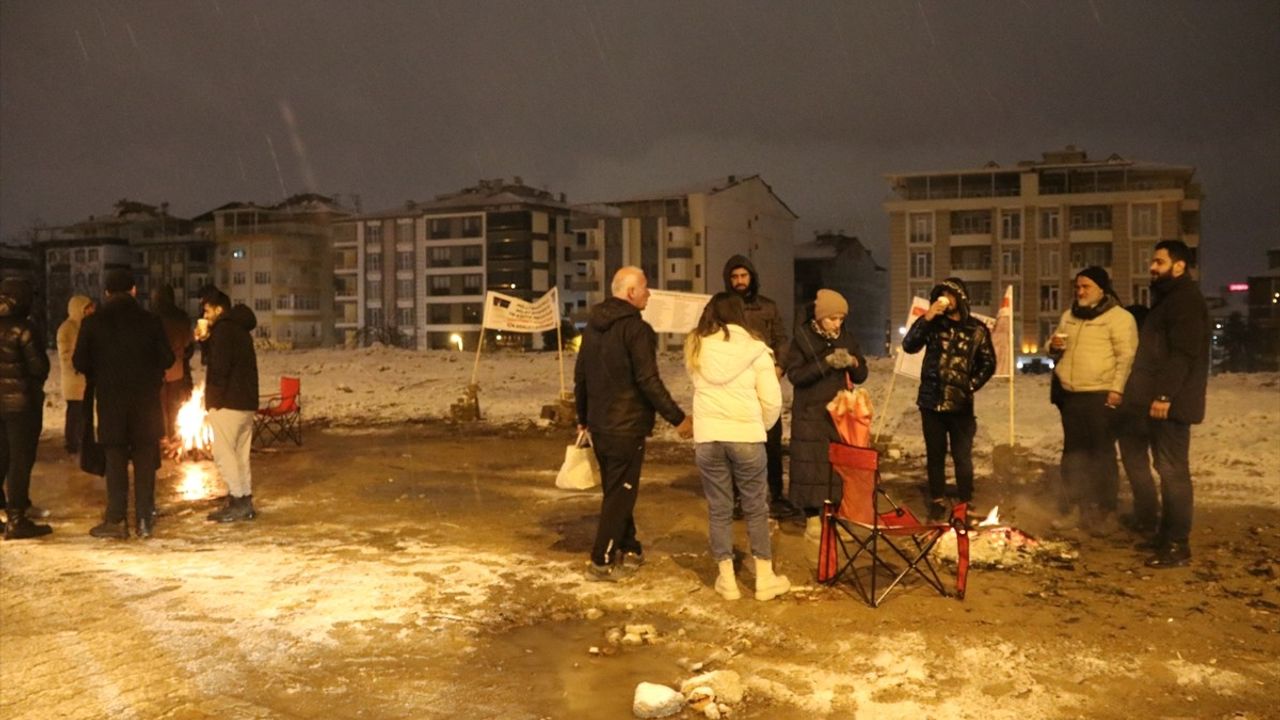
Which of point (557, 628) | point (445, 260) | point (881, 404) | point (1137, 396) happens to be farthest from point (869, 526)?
point (445, 260)

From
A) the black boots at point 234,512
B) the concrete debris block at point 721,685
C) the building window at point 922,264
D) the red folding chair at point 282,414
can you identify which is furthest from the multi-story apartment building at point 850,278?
the concrete debris block at point 721,685

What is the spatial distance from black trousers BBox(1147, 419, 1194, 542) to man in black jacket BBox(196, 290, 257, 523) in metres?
6.86

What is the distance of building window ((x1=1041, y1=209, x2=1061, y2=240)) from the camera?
204 feet

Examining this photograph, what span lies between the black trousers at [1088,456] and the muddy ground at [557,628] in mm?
451

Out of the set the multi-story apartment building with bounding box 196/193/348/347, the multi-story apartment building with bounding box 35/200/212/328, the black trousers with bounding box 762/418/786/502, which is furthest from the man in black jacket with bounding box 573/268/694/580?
the multi-story apartment building with bounding box 35/200/212/328

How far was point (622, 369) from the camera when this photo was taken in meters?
6.59

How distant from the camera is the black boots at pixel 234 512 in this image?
8.76m

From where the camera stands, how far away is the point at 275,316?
87.9m

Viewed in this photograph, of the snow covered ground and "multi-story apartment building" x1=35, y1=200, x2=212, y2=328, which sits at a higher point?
"multi-story apartment building" x1=35, y1=200, x2=212, y2=328

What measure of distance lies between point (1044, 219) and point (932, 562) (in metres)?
60.5

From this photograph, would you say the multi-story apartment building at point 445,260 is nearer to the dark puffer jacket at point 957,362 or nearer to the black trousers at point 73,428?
the black trousers at point 73,428

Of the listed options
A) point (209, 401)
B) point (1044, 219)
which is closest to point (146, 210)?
point (1044, 219)

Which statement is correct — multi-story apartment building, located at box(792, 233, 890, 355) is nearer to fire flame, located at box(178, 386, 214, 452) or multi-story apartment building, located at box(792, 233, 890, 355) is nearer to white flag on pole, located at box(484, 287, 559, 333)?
white flag on pole, located at box(484, 287, 559, 333)

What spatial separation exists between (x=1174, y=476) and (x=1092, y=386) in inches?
53.8
